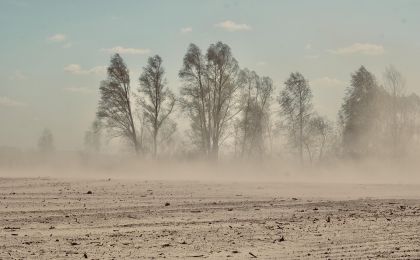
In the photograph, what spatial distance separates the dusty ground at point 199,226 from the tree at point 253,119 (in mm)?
31214

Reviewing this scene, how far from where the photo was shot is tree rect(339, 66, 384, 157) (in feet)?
143

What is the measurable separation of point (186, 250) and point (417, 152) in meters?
40.1

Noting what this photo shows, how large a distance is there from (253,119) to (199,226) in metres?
38.3

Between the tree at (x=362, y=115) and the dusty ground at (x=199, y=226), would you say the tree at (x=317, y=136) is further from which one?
the dusty ground at (x=199, y=226)

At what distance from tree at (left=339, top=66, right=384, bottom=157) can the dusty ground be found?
28.3 m

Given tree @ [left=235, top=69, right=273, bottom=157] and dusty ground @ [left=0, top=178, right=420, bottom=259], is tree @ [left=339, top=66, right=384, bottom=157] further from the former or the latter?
dusty ground @ [left=0, top=178, right=420, bottom=259]

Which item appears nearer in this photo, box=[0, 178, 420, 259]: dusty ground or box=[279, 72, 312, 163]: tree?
box=[0, 178, 420, 259]: dusty ground

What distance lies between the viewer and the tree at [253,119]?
47.8 meters

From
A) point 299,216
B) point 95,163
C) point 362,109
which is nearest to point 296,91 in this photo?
point 362,109

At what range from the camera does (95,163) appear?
40.8 metres

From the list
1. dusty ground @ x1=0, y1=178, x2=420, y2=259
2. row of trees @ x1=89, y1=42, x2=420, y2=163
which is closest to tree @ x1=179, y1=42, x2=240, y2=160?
row of trees @ x1=89, y1=42, x2=420, y2=163

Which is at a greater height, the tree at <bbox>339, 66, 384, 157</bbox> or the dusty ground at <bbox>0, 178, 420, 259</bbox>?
the tree at <bbox>339, 66, 384, 157</bbox>

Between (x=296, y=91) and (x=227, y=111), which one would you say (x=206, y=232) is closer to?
(x=227, y=111)

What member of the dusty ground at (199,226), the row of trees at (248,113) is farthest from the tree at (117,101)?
the dusty ground at (199,226)
